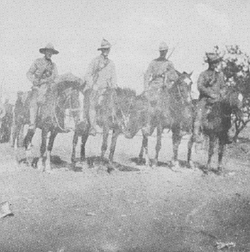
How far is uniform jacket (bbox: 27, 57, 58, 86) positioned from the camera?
411 inches

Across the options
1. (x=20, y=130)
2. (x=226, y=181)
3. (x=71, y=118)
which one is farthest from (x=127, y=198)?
(x=20, y=130)

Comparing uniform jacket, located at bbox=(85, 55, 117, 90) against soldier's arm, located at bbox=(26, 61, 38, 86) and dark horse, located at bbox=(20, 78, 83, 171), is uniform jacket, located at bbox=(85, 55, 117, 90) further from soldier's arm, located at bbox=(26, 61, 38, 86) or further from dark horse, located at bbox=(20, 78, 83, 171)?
soldier's arm, located at bbox=(26, 61, 38, 86)

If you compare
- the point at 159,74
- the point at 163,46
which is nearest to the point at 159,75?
the point at 159,74

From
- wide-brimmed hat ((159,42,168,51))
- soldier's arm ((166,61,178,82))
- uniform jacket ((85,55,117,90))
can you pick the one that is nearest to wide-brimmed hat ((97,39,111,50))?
uniform jacket ((85,55,117,90))

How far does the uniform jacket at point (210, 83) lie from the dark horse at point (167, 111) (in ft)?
1.11

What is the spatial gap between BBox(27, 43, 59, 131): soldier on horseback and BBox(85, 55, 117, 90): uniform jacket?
3.32ft

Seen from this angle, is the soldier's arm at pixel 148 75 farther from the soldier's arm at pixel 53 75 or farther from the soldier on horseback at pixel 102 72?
the soldier's arm at pixel 53 75

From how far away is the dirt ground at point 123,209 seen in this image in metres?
5.41

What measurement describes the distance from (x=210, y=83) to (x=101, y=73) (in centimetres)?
310

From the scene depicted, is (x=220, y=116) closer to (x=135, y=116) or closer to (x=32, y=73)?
(x=135, y=116)

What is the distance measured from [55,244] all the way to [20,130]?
32.8 ft

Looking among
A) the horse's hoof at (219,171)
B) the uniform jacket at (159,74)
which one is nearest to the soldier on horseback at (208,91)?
the horse's hoof at (219,171)

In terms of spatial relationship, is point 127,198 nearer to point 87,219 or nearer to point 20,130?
point 87,219

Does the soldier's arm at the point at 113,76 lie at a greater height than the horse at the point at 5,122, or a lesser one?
greater
